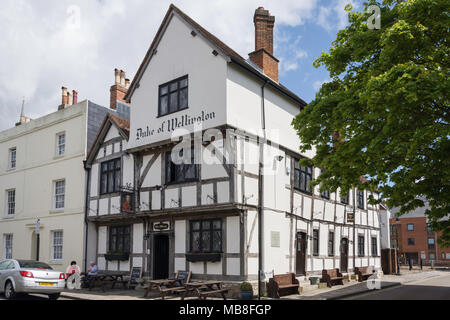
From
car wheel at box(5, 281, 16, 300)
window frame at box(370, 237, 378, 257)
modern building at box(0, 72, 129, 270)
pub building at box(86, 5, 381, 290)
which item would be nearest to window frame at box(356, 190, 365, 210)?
window frame at box(370, 237, 378, 257)

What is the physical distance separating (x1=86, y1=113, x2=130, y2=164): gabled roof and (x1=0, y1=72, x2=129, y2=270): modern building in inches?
24.9

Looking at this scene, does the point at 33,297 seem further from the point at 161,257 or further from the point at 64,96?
the point at 64,96

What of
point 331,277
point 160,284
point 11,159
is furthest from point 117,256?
point 11,159

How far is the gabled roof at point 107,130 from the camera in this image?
2095 cm

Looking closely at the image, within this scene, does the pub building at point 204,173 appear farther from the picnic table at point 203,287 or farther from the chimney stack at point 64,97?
the chimney stack at point 64,97

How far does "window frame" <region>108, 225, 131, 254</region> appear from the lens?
20.2 metres

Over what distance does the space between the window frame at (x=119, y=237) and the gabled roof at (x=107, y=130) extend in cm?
400

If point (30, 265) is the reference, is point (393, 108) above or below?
above

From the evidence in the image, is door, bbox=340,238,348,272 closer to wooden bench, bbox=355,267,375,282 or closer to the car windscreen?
wooden bench, bbox=355,267,375,282

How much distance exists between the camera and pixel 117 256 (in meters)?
20.1

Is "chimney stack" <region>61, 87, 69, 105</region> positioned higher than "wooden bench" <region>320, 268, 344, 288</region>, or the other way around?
"chimney stack" <region>61, 87, 69, 105</region>

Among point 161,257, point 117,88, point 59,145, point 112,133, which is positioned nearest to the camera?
point 161,257

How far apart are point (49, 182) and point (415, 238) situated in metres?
77.2
